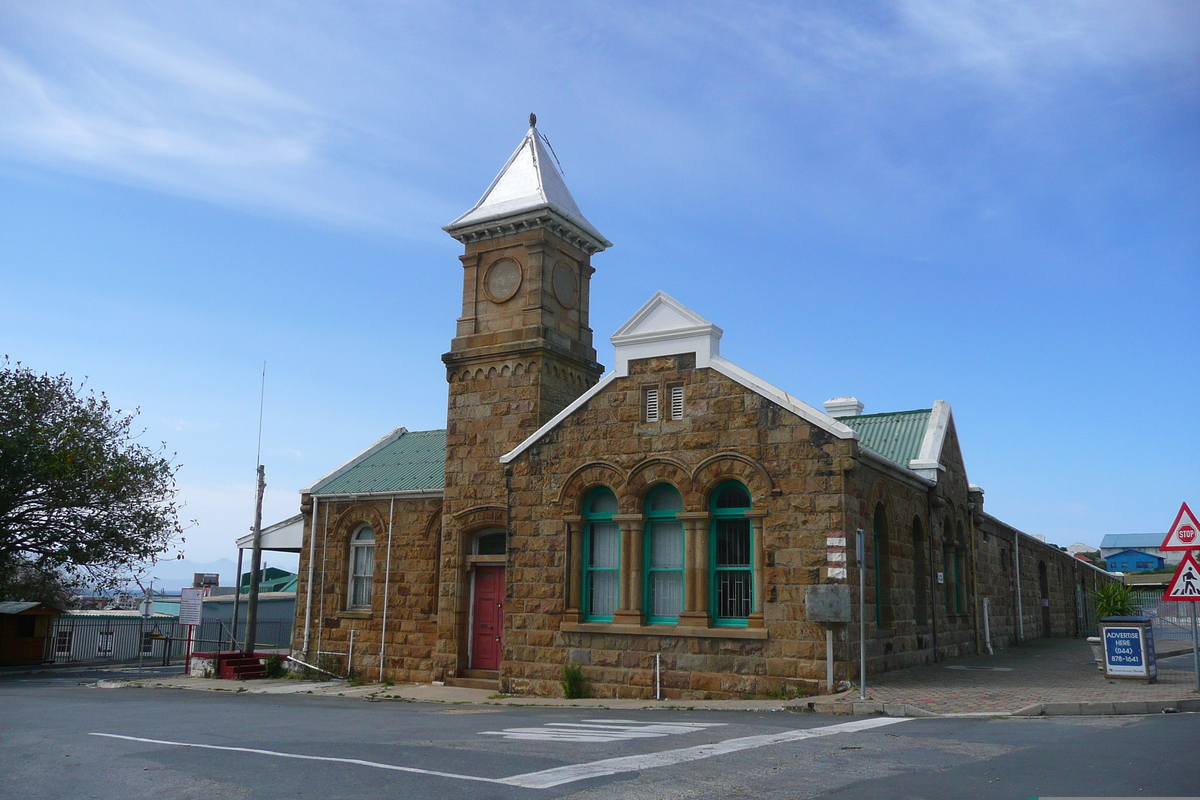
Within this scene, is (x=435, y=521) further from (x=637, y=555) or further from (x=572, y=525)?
(x=637, y=555)

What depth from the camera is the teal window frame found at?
52.0 ft

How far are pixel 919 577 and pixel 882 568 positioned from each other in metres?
2.25

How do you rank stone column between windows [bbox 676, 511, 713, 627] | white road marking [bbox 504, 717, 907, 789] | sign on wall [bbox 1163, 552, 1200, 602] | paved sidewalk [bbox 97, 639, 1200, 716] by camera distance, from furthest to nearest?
stone column between windows [bbox 676, 511, 713, 627] → sign on wall [bbox 1163, 552, 1200, 602] → paved sidewalk [bbox 97, 639, 1200, 716] → white road marking [bbox 504, 717, 907, 789]

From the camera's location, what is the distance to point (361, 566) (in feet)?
74.9

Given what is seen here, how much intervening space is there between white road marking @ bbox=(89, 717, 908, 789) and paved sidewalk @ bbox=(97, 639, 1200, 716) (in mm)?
1937

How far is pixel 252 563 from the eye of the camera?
24.9 meters

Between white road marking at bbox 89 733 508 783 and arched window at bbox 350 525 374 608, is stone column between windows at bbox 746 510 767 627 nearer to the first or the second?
white road marking at bbox 89 733 508 783

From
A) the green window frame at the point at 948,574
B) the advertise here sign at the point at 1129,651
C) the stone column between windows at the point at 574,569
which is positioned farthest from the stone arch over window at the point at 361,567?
the advertise here sign at the point at 1129,651

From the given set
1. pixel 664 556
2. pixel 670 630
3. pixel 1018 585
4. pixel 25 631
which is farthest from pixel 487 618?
pixel 25 631

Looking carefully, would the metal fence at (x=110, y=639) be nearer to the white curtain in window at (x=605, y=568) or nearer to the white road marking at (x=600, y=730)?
the white curtain in window at (x=605, y=568)

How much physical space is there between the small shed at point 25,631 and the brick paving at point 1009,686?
24.9m

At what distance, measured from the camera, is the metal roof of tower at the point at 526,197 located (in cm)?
2103

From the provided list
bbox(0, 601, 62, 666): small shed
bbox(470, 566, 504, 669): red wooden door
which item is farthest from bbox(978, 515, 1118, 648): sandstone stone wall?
bbox(0, 601, 62, 666): small shed

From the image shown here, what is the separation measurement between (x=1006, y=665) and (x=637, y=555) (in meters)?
7.96
